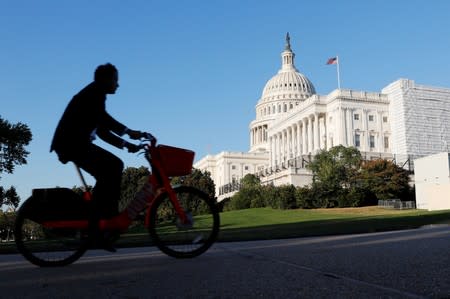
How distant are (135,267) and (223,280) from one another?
139 cm

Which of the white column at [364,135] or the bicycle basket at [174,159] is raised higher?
the white column at [364,135]

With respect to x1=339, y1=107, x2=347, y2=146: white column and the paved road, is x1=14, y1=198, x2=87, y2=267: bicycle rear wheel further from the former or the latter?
x1=339, y1=107, x2=347, y2=146: white column

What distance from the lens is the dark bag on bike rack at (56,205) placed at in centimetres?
553

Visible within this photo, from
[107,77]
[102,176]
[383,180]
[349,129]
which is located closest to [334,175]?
[383,180]

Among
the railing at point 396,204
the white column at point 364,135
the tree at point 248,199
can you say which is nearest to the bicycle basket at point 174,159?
the railing at point 396,204

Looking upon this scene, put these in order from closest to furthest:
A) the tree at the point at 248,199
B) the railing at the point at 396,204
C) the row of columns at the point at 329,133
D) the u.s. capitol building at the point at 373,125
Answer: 1. the railing at the point at 396,204
2. the tree at the point at 248,199
3. the u.s. capitol building at the point at 373,125
4. the row of columns at the point at 329,133

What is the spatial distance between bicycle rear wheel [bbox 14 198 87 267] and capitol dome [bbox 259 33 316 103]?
131762mm

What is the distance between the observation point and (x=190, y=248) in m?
6.19

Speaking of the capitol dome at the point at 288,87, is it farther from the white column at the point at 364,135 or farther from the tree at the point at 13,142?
the tree at the point at 13,142

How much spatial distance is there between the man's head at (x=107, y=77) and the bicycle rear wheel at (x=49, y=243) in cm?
158

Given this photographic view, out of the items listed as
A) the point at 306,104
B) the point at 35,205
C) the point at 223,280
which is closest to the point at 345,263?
the point at 223,280

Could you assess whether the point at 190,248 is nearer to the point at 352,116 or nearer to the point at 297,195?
the point at 297,195

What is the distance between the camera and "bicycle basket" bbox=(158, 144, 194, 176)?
5840mm

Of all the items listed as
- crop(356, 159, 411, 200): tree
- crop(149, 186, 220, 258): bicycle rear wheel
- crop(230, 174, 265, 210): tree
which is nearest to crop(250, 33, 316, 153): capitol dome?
crop(230, 174, 265, 210): tree
